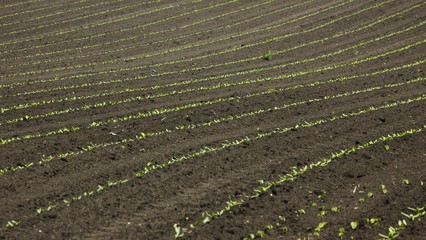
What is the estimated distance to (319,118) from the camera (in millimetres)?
11938

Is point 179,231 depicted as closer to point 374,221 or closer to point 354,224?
point 354,224

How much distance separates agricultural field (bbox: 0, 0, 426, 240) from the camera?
26.5ft

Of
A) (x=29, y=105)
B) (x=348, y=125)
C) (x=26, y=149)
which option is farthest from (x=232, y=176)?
(x=29, y=105)

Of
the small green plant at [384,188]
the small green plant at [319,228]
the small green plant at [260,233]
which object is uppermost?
the small green plant at [260,233]

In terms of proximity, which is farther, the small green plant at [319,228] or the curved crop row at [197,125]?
the curved crop row at [197,125]

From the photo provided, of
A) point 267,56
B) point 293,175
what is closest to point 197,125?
point 293,175

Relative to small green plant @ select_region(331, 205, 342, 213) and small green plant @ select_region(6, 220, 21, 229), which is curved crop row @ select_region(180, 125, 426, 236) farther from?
small green plant @ select_region(6, 220, 21, 229)

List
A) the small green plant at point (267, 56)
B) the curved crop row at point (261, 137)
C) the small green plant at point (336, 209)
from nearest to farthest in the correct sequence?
the small green plant at point (336, 209) < the curved crop row at point (261, 137) < the small green plant at point (267, 56)

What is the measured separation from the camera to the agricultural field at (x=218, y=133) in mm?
8086

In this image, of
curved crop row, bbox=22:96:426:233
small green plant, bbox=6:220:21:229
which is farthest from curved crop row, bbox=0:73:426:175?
small green plant, bbox=6:220:21:229

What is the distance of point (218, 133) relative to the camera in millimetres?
11266

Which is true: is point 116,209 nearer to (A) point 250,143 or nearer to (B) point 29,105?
(A) point 250,143

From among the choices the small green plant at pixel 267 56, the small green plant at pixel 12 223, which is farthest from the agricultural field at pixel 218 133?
the small green plant at pixel 267 56

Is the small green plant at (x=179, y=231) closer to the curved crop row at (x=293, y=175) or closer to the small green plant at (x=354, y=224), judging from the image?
the curved crop row at (x=293, y=175)
